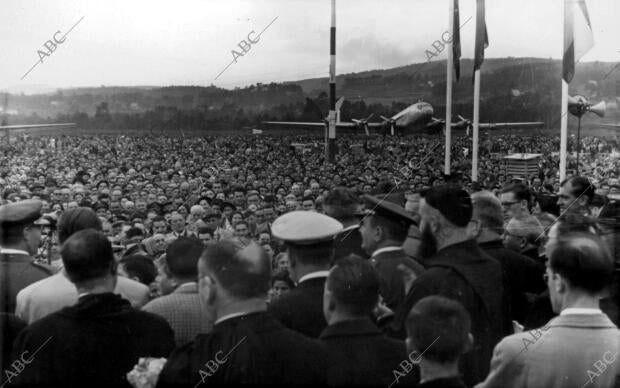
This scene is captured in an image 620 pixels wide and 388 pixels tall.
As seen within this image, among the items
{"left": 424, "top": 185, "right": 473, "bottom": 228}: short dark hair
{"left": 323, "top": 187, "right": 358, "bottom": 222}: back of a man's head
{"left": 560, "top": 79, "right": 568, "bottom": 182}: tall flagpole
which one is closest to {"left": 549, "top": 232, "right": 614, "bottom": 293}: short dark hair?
{"left": 424, "top": 185, "right": 473, "bottom": 228}: short dark hair

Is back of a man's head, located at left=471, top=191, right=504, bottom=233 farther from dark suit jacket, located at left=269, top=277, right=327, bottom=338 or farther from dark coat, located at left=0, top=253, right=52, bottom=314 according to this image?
dark coat, located at left=0, top=253, right=52, bottom=314

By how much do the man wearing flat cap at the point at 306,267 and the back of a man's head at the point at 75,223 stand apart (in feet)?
4.21

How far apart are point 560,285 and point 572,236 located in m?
0.23

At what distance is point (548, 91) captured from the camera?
200ft

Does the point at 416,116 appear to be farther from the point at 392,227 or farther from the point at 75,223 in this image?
the point at 75,223

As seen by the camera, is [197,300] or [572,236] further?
[197,300]

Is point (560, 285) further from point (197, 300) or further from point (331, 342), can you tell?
point (197, 300)

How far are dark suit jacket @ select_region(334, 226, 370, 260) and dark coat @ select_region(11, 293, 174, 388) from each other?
2119 mm

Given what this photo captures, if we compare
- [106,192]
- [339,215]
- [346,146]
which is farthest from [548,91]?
[339,215]

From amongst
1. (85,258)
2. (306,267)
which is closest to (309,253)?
(306,267)

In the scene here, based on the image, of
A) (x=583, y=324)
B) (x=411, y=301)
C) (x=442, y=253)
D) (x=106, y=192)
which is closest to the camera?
(x=583, y=324)

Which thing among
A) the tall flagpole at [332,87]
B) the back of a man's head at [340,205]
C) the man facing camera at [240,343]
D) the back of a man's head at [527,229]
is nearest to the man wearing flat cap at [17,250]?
the man facing camera at [240,343]

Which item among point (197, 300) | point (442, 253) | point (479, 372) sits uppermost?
point (442, 253)

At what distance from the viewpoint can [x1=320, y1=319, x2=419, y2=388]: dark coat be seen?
2.86m
